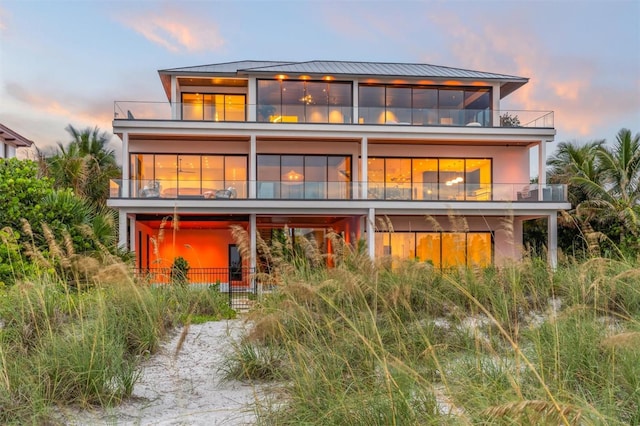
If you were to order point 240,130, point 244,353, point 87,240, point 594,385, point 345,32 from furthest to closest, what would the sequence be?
point 345,32 → point 240,130 → point 87,240 → point 244,353 → point 594,385

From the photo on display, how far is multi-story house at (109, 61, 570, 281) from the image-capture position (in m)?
21.9

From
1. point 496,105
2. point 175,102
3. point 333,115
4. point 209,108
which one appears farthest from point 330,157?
point 496,105

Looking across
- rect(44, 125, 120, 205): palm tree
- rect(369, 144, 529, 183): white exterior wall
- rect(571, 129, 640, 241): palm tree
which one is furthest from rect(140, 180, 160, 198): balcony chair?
rect(571, 129, 640, 241): palm tree

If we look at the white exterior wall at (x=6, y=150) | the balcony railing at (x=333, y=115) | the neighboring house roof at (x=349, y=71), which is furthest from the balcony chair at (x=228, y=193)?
the white exterior wall at (x=6, y=150)

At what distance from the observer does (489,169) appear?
25.6m

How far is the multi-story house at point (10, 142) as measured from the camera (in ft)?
108

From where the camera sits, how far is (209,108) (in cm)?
2327

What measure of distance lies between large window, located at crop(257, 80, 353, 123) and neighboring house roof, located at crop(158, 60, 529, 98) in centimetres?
78

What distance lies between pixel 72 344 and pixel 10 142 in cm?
3749

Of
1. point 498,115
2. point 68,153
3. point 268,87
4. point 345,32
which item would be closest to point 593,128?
point 498,115

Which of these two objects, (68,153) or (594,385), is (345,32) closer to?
(68,153)

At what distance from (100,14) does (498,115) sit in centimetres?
1930

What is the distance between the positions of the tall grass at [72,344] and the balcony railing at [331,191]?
14.2 metres

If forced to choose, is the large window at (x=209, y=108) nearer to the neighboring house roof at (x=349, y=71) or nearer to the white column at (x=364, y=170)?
the neighboring house roof at (x=349, y=71)
